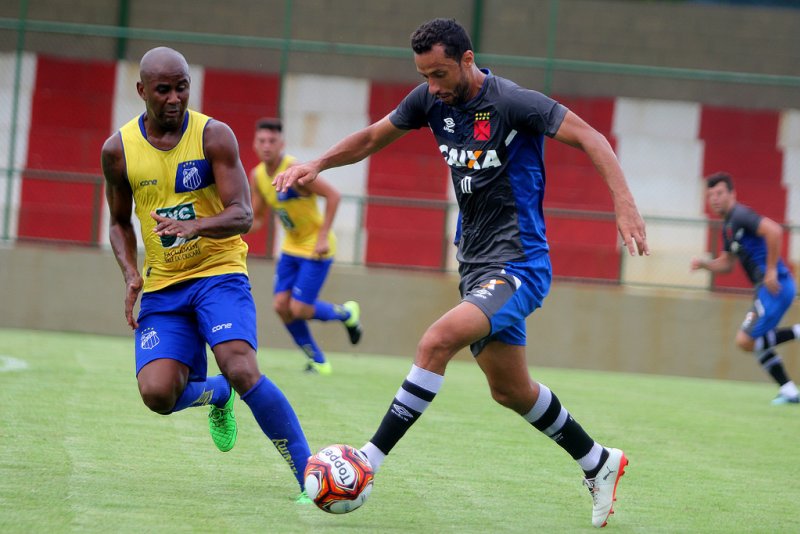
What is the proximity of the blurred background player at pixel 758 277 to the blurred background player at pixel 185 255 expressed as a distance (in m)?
6.93

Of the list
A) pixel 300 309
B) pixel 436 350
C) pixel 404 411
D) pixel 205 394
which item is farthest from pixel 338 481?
pixel 300 309

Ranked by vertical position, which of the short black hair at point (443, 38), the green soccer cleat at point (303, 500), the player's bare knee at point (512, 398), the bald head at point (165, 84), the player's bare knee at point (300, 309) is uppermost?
the short black hair at point (443, 38)

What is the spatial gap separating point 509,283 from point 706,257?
10.2 meters

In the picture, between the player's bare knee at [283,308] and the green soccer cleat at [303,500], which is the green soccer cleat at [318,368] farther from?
the green soccer cleat at [303,500]

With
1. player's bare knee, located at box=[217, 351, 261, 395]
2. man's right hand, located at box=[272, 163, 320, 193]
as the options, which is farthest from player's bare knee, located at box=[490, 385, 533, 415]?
man's right hand, located at box=[272, 163, 320, 193]

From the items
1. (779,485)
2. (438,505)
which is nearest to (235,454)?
(438,505)

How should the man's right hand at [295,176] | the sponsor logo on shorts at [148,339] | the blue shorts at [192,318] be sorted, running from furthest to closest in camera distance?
1. the sponsor logo on shorts at [148,339]
2. the blue shorts at [192,318]
3. the man's right hand at [295,176]

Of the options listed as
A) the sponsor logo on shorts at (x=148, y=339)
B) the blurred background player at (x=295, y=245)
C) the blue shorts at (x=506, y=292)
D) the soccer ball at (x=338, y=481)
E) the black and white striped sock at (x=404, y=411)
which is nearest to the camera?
the soccer ball at (x=338, y=481)

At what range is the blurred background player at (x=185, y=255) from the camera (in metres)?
5.20

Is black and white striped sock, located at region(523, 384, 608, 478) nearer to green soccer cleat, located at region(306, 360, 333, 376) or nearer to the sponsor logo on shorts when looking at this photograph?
the sponsor logo on shorts

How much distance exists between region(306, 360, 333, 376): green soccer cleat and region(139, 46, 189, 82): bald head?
6.28 m

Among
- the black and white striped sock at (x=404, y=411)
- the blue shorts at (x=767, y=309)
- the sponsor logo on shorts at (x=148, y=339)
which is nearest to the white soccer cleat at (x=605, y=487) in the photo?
the black and white striped sock at (x=404, y=411)

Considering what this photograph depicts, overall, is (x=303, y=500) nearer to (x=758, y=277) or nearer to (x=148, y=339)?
(x=148, y=339)

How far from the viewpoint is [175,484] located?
554 cm
